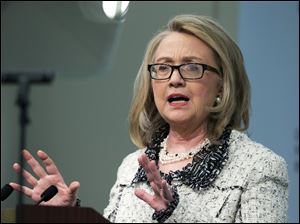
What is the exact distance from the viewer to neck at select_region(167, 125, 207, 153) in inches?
103

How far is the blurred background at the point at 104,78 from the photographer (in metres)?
3.39

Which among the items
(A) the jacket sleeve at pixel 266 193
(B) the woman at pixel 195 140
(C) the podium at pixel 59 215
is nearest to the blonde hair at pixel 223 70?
(B) the woman at pixel 195 140

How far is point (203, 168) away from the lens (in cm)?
246

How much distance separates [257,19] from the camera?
3.97 meters

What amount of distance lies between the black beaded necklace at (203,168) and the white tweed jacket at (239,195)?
2cm

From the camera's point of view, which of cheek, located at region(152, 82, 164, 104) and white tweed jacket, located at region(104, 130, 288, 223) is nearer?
white tweed jacket, located at region(104, 130, 288, 223)

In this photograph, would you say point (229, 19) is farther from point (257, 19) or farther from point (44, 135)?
point (44, 135)

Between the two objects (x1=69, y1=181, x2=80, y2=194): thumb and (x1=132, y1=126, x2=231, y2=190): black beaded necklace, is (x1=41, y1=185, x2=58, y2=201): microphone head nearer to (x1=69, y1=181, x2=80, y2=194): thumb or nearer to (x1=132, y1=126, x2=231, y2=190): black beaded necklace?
(x1=69, y1=181, x2=80, y2=194): thumb

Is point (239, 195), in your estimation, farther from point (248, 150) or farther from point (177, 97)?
point (177, 97)

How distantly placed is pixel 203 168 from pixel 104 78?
197 cm

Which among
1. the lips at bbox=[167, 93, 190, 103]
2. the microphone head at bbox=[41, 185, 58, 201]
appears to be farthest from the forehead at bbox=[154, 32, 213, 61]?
the microphone head at bbox=[41, 185, 58, 201]

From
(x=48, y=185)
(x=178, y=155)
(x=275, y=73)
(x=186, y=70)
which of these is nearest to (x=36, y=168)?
(x=48, y=185)

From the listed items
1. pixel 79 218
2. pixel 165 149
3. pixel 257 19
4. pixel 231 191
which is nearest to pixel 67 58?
pixel 165 149

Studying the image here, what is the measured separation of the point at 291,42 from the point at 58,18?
45.7 inches
